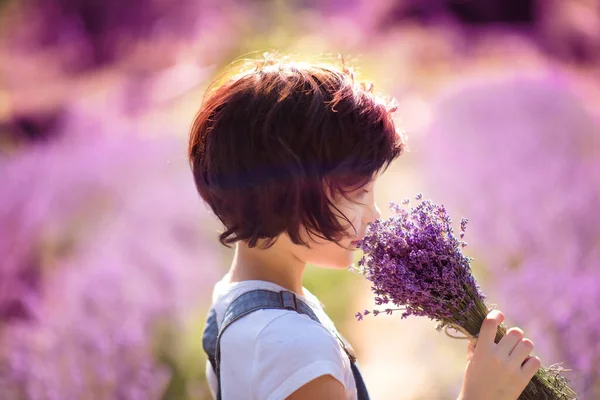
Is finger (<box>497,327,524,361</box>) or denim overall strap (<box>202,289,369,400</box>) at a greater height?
finger (<box>497,327,524,361</box>)

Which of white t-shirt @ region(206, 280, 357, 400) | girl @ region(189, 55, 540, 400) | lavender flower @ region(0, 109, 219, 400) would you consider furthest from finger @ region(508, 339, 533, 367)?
lavender flower @ region(0, 109, 219, 400)

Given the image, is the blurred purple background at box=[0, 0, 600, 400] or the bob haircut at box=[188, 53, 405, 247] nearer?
the bob haircut at box=[188, 53, 405, 247]

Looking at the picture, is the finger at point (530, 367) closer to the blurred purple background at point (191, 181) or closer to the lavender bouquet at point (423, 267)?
→ the lavender bouquet at point (423, 267)

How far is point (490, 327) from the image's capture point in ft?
2.61

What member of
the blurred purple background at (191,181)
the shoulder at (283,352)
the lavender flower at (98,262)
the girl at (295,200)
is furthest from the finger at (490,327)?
the lavender flower at (98,262)

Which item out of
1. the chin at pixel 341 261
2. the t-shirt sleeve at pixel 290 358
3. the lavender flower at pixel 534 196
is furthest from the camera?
the lavender flower at pixel 534 196

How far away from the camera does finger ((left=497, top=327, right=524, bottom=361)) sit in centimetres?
80

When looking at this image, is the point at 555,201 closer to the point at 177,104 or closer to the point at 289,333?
the point at 289,333

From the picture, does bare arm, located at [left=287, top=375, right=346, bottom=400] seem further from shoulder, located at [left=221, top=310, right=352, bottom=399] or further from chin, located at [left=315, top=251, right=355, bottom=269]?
chin, located at [left=315, top=251, right=355, bottom=269]

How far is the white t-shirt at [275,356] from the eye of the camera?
0.77 metres

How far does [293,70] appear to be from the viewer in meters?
0.84

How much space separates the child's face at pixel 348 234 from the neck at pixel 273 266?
0.02 meters

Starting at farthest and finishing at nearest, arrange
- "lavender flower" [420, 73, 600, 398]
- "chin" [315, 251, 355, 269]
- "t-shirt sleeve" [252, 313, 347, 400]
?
"lavender flower" [420, 73, 600, 398], "chin" [315, 251, 355, 269], "t-shirt sleeve" [252, 313, 347, 400]

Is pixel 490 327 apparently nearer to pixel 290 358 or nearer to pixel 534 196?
pixel 290 358
